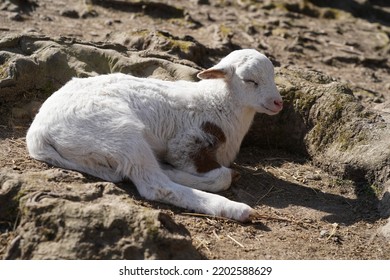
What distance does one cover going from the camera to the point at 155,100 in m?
6.87

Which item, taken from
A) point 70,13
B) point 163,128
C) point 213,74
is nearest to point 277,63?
point 70,13

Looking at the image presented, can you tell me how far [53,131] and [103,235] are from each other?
1792 millimetres

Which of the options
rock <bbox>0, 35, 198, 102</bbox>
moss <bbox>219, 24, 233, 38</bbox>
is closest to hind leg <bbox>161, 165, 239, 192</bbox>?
rock <bbox>0, 35, 198, 102</bbox>

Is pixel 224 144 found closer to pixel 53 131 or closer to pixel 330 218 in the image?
pixel 330 218

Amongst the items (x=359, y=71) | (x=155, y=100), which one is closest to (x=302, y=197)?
(x=155, y=100)

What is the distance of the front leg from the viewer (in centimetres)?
654

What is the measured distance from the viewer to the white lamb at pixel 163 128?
612cm

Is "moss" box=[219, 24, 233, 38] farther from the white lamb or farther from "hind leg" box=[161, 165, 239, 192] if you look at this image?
"hind leg" box=[161, 165, 239, 192]

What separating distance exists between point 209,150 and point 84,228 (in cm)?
235

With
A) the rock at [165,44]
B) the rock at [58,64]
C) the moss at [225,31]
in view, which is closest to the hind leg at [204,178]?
the rock at [58,64]

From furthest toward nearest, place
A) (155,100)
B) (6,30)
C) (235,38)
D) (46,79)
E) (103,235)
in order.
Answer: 1. (235,38)
2. (6,30)
3. (46,79)
4. (155,100)
5. (103,235)

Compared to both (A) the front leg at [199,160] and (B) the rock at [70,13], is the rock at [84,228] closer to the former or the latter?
(A) the front leg at [199,160]

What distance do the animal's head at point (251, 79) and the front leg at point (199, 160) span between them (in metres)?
0.54
